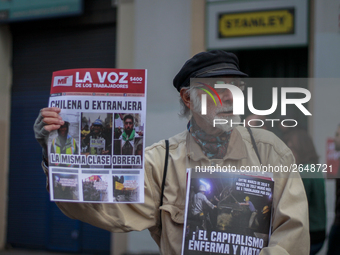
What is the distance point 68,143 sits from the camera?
1531 millimetres

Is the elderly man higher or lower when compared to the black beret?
lower

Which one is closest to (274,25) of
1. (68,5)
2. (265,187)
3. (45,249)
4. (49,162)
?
(68,5)

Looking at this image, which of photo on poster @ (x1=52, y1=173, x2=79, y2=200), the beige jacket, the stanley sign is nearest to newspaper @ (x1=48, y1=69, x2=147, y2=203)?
photo on poster @ (x1=52, y1=173, x2=79, y2=200)

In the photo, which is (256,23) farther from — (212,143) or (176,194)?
(176,194)

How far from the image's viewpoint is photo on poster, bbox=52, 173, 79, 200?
5.05 ft

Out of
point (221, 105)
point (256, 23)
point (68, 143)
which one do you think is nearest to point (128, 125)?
point (68, 143)

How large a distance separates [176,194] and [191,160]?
0.18 meters

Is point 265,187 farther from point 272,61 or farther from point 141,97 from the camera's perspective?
point 272,61

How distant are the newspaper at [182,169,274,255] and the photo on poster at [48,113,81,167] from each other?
1.76ft

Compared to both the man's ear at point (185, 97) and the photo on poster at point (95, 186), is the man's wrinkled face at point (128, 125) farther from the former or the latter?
the man's ear at point (185, 97)

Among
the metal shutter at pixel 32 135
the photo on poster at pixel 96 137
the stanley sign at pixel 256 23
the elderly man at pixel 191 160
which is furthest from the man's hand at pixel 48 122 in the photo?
the metal shutter at pixel 32 135

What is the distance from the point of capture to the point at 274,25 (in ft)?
15.0

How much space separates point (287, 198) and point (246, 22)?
3.60 m

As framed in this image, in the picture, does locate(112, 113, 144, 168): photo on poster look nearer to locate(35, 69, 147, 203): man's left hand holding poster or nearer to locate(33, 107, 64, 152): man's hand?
locate(35, 69, 147, 203): man's left hand holding poster
